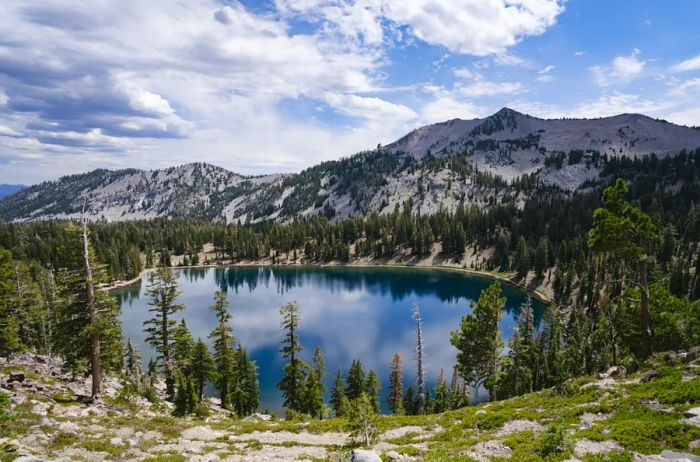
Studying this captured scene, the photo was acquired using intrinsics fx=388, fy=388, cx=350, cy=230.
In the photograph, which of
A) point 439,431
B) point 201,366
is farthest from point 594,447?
point 201,366

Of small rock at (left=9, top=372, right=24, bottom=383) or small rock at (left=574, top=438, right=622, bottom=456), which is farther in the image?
small rock at (left=9, top=372, right=24, bottom=383)

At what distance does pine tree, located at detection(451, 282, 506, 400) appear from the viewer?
119 feet

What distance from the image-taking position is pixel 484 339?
122 ft

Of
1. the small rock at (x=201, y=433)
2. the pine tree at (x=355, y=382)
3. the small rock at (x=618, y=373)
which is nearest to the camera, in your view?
the small rock at (x=201, y=433)

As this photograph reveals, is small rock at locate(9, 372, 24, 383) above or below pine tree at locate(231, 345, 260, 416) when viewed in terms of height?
above

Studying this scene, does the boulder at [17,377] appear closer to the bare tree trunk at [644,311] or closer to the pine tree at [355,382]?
the pine tree at [355,382]

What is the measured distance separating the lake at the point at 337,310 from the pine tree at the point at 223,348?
42.0ft

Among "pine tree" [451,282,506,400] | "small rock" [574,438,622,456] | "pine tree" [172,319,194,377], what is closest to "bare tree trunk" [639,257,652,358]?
"pine tree" [451,282,506,400]

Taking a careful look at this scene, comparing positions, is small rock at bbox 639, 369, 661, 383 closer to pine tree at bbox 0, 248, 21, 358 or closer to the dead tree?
the dead tree

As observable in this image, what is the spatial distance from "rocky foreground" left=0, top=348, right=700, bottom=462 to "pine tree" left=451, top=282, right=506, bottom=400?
41.3 feet

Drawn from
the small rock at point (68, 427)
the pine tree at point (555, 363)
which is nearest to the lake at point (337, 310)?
the pine tree at point (555, 363)

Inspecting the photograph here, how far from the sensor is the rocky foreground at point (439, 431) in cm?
1382

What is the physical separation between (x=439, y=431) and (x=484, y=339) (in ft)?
60.2

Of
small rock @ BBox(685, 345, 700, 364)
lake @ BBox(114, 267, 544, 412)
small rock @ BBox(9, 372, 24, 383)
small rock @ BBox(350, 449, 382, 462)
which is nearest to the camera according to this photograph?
small rock @ BBox(350, 449, 382, 462)
